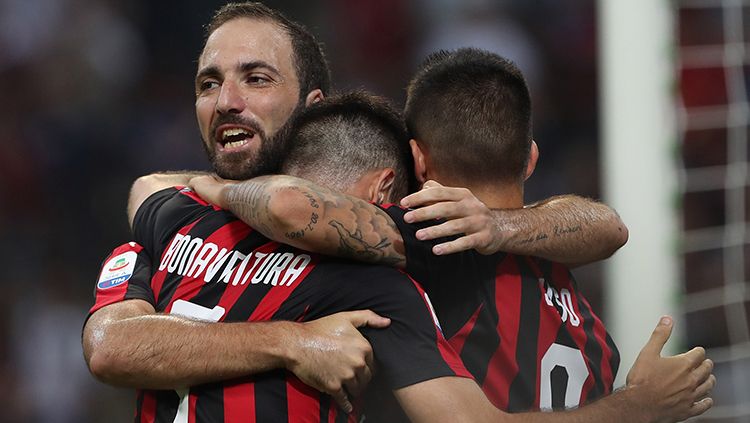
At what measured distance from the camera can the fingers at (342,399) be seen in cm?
283

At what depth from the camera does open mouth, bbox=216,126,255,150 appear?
378 centimetres

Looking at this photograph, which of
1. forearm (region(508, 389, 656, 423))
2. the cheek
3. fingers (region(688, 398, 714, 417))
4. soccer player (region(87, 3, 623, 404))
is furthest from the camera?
the cheek

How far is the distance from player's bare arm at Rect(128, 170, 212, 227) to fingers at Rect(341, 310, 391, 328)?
1217mm

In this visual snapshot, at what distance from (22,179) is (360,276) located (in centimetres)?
535

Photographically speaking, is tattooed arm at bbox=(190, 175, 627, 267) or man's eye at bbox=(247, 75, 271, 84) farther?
man's eye at bbox=(247, 75, 271, 84)

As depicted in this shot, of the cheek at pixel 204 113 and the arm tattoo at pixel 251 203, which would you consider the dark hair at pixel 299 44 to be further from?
the arm tattoo at pixel 251 203

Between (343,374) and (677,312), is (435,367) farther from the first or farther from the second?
(677,312)

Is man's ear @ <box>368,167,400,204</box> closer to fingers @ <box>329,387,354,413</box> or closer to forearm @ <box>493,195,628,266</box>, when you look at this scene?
forearm @ <box>493,195,628,266</box>

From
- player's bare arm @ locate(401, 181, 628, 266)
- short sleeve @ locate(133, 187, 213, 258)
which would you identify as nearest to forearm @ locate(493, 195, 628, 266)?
player's bare arm @ locate(401, 181, 628, 266)

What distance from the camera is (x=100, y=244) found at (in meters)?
7.41

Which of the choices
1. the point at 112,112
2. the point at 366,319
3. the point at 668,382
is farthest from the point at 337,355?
the point at 112,112

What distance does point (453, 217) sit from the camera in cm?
296

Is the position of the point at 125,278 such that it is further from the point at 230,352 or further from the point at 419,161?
the point at 419,161

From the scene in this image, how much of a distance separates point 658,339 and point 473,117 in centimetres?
91
